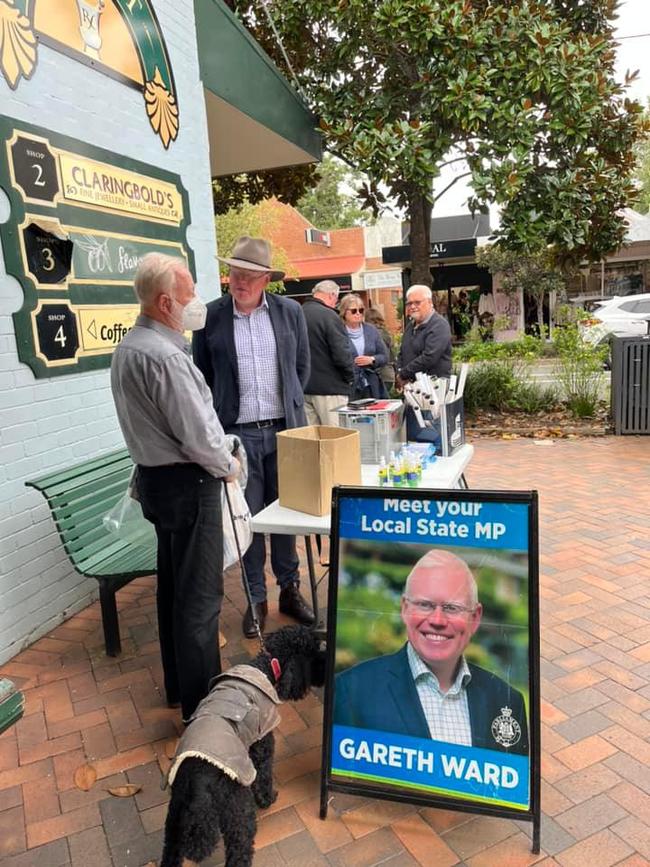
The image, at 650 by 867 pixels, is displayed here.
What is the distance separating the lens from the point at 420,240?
887 cm

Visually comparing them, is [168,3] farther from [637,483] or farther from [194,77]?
[637,483]

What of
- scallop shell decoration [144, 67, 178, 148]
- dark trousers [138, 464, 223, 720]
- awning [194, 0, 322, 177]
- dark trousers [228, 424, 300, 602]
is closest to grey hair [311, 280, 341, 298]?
scallop shell decoration [144, 67, 178, 148]

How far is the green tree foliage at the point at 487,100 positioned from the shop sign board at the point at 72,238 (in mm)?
3485

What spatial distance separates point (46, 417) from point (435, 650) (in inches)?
99.9

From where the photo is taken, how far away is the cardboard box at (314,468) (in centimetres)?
255

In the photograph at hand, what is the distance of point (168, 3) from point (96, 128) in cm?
156

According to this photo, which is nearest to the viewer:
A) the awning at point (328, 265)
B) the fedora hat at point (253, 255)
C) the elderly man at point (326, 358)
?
the fedora hat at point (253, 255)

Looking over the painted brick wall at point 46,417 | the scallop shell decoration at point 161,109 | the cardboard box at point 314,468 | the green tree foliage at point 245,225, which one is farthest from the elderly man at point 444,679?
the green tree foliage at point 245,225

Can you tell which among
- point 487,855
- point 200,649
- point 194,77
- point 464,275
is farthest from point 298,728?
point 464,275

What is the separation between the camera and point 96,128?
394 cm

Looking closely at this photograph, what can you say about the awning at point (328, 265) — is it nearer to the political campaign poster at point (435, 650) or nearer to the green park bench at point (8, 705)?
the political campaign poster at point (435, 650)

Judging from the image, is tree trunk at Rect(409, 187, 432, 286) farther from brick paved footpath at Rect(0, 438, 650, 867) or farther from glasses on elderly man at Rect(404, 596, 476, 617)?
glasses on elderly man at Rect(404, 596, 476, 617)

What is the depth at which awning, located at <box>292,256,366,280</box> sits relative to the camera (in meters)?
27.7

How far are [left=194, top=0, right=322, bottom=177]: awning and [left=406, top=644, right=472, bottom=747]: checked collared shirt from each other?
198 inches
